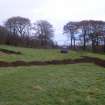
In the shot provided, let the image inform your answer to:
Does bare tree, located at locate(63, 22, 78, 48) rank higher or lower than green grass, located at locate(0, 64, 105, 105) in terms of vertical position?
higher

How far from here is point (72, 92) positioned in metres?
7.80

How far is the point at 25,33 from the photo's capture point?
4084 centimetres

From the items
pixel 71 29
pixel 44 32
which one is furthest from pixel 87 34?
pixel 44 32

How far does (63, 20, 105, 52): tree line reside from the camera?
33.1 meters

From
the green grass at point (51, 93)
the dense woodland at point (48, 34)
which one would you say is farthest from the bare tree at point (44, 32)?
the green grass at point (51, 93)

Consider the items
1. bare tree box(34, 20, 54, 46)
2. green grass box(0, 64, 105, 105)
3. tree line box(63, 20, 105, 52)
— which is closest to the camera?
green grass box(0, 64, 105, 105)

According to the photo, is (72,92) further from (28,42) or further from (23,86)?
(28,42)

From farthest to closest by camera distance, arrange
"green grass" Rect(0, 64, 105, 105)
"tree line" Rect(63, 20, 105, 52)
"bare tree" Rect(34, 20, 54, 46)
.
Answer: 1. "bare tree" Rect(34, 20, 54, 46)
2. "tree line" Rect(63, 20, 105, 52)
3. "green grass" Rect(0, 64, 105, 105)

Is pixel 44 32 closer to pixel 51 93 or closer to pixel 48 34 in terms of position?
pixel 48 34

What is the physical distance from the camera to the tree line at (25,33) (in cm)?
3499

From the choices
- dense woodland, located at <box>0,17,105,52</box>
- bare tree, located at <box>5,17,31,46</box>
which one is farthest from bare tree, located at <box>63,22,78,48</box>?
bare tree, located at <box>5,17,31,46</box>

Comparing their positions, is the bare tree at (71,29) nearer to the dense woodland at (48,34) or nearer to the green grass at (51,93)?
the dense woodland at (48,34)

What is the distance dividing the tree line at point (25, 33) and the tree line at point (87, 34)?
3.72m

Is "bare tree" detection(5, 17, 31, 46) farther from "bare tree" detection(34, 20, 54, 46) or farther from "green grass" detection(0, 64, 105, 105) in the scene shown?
"green grass" detection(0, 64, 105, 105)
